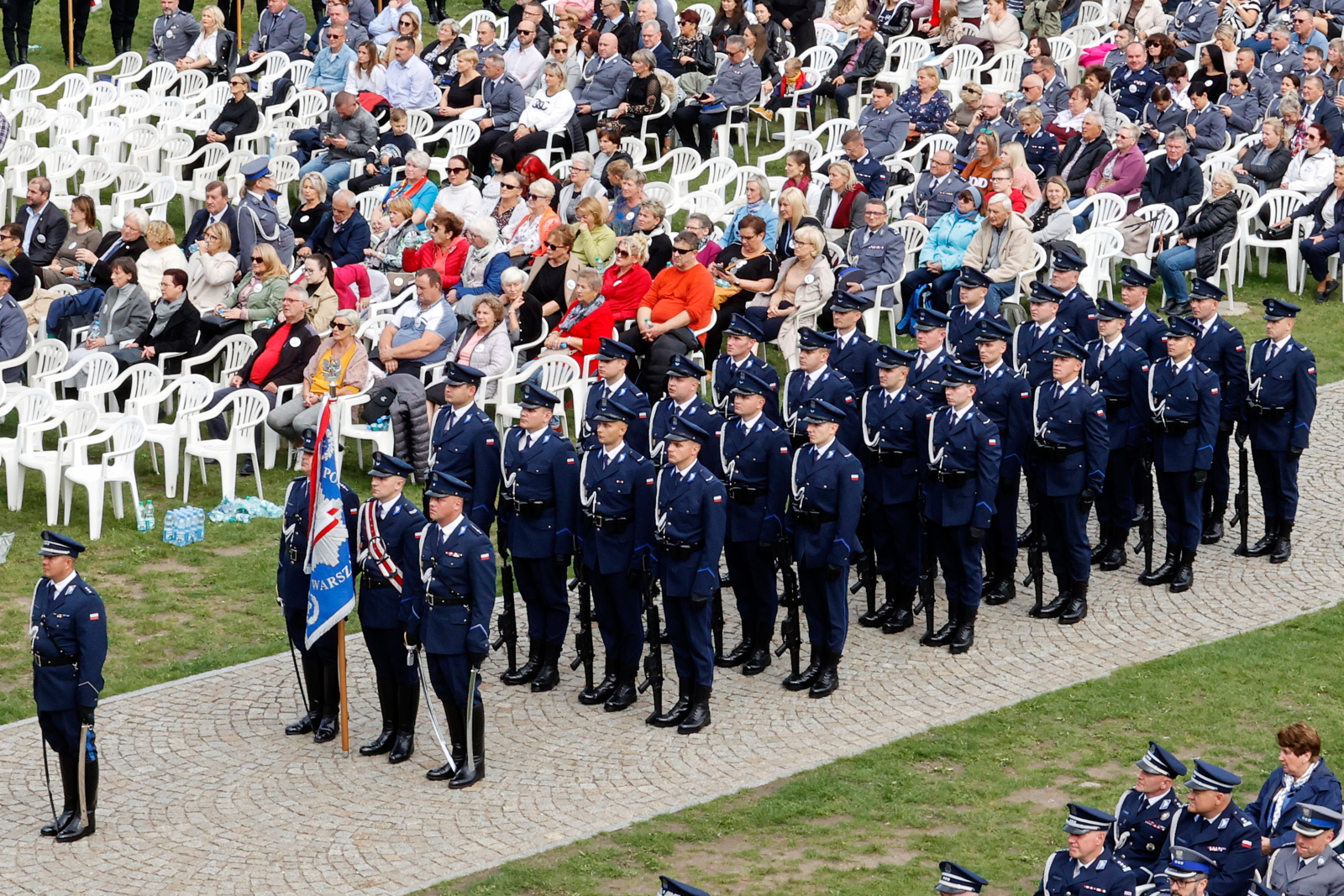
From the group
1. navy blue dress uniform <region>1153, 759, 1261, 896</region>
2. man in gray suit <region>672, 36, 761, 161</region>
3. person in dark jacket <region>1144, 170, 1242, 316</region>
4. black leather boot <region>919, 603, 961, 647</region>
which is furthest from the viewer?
man in gray suit <region>672, 36, 761, 161</region>

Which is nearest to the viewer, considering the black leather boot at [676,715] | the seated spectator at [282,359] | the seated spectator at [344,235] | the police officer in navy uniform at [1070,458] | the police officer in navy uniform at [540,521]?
the black leather boot at [676,715]

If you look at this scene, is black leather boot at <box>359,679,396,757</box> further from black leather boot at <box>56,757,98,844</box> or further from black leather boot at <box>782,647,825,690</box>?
black leather boot at <box>782,647,825,690</box>

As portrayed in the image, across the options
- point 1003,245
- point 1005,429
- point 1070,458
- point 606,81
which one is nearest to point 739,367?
point 1005,429

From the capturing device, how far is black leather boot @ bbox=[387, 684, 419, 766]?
1083 centimetres

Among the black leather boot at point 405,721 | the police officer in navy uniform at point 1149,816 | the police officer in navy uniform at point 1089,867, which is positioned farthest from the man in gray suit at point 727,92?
the police officer in navy uniform at point 1089,867

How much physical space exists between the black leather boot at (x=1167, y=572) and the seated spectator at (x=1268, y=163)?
612cm

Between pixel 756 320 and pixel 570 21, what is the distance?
5.70m

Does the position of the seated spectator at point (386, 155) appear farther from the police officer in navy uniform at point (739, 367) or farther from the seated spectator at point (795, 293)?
the police officer in navy uniform at point (739, 367)

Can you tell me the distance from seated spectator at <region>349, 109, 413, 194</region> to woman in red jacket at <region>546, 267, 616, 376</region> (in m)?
3.41

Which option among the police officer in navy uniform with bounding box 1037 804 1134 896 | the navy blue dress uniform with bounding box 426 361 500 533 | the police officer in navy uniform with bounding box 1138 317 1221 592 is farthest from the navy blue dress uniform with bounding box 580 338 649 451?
the police officer in navy uniform with bounding box 1037 804 1134 896

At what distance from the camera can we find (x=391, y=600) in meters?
10.8

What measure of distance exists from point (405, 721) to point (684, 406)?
104 inches

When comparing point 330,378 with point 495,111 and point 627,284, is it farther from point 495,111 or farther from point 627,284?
point 495,111

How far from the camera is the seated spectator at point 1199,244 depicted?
56.2 feet
